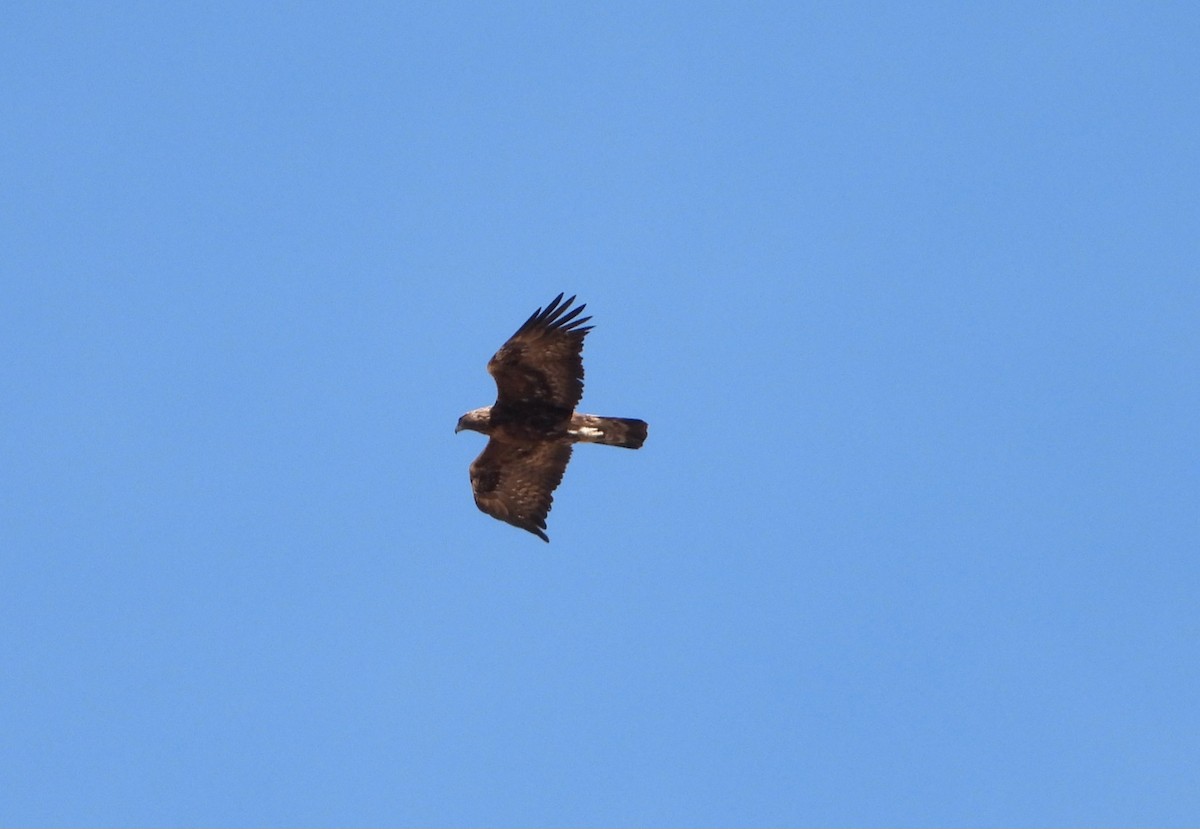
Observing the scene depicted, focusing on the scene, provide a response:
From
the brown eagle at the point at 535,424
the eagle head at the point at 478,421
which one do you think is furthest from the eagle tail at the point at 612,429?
the eagle head at the point at 478,421

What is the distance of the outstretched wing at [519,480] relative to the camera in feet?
75.9

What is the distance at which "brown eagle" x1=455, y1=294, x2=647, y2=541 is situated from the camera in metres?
22.2

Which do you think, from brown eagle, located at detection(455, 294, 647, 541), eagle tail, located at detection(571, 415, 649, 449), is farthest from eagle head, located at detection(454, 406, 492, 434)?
eagle tail, located at detection(571, 415, 649, 449)

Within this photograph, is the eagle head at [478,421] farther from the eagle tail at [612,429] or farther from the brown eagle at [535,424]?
the eagle tail at [612,429]

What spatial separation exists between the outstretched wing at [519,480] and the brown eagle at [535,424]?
0.04 ft

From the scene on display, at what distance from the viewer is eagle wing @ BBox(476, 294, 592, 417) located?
872 inches

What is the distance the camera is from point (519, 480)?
2338cm

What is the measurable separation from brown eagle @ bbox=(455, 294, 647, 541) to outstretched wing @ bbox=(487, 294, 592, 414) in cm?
1

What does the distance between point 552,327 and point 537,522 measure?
2.71 meters

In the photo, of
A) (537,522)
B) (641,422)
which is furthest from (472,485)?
(641,422)

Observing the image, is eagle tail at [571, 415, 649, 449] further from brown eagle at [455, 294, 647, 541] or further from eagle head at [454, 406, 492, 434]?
eagle head at [454, 406, 492, 434]

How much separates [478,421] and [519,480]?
3.31 ft

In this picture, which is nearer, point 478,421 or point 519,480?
point 478,421

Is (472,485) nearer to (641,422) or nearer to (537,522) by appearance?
(537,522)
